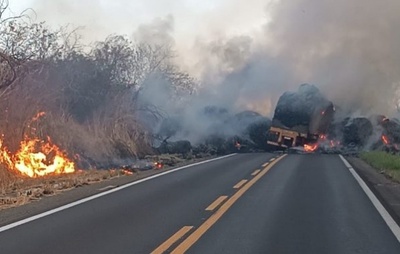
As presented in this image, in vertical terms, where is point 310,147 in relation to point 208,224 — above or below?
above

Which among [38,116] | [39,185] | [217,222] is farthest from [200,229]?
[38,116]

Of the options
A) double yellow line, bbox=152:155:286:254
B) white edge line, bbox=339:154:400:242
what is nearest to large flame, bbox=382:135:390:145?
→ white edge line, bbox=339:154:400:242

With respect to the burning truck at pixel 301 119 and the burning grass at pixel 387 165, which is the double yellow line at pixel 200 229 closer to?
the burning grass at pixel 387 165

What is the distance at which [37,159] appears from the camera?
64.2 feet

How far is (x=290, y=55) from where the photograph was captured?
125ft

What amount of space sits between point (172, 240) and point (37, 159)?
456 inches

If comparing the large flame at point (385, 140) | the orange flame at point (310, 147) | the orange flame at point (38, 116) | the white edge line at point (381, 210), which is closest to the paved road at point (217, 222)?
the white edge line at point (381, 210)

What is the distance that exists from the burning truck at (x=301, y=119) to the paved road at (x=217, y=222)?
1809cm

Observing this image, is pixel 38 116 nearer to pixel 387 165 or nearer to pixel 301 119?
pixel 387 165

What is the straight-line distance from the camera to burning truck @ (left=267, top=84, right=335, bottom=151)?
34.6 m

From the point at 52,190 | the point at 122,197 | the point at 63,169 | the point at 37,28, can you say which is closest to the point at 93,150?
the point at 63,169

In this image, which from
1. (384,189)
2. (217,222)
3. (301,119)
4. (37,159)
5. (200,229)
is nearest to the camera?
(200,229)

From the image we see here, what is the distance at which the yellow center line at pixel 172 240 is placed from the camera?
8305 mm

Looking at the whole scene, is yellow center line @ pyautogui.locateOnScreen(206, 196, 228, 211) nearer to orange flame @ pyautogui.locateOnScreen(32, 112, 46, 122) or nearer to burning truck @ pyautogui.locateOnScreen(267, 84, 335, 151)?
orange flame @ pyautogui.locateOnScreen(32, 112, 46, 122)
